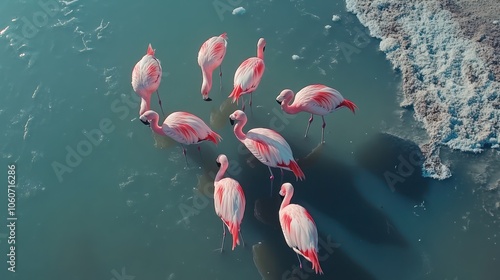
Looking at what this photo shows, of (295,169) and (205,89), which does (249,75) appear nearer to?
(205,89)

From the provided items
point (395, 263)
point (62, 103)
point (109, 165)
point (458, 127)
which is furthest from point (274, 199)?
point (62, 103)

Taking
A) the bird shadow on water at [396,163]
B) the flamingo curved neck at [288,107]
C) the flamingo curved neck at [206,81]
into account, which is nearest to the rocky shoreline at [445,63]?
the bird shadow on water at [396,163]

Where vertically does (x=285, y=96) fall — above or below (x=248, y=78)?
below

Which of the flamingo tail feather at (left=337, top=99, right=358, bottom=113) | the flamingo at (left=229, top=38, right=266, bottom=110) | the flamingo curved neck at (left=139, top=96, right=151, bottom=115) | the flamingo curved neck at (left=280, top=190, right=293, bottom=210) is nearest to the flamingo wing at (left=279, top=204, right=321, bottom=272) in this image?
the flamingo curved neck at (left=280, top=190, right=293, bottom=210)

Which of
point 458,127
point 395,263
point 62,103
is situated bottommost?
point 395,263

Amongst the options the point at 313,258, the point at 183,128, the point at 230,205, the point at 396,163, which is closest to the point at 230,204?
the point at 230,205

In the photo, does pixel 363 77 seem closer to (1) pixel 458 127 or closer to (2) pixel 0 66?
(1) pixel 458 127
